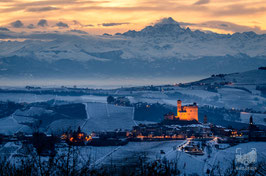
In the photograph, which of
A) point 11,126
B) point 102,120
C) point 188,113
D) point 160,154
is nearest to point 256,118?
point 188,113

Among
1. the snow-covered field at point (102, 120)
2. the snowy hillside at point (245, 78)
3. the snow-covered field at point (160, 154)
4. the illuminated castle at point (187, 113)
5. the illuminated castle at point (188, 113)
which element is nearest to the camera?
the snow-covered field at point (160, 154)

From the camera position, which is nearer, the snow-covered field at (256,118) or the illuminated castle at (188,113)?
the illuminated castle at (188,113)

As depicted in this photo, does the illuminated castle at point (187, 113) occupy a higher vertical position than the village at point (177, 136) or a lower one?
higher

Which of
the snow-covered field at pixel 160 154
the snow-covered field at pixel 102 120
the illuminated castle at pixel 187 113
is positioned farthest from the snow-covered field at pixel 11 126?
the snow-covered field at pixel 160 154

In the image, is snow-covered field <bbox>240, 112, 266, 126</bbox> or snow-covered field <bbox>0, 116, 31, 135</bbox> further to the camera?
snow-covered field <bbox>240, 112, 266, 126</bbox>

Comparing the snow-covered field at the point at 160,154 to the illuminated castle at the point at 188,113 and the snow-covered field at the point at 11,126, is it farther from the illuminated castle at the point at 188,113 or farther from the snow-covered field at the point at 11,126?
the illuminated castle at the point at 188,113

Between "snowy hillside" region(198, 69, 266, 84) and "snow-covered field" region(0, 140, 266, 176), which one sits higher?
"snowy hillside" region(198, 69, 266, 84)

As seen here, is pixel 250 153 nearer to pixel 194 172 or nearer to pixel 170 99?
pixel 194 172

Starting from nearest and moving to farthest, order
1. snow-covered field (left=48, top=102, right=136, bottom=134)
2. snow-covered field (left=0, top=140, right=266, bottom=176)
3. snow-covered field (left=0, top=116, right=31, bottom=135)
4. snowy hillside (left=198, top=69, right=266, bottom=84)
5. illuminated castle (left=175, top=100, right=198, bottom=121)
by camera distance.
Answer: snow-covered field (left=0, top=140, right=266, bottom=176), snow-covered field (left=0, top=116, right=31, bottom=135), snow-covered field (left=48, top=102, right=136, bottom=134), illuminated castle (left=175, top=100, right=198, bottom=121), snowy hillside (left=198, top=69, right=266, bottom=84)

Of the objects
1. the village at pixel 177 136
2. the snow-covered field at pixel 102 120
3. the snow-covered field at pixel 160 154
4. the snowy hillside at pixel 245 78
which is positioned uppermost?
the snowy hillside at pixel 245 78

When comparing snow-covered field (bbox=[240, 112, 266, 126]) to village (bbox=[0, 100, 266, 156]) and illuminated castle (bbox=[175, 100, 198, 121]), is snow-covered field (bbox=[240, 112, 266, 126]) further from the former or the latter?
village (bbox=[0, 100, 266, 156])

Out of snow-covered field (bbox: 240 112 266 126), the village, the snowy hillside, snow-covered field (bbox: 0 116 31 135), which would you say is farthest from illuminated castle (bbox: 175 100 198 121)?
the snowy hillside

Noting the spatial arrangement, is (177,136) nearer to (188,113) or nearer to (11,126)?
(188,113)
